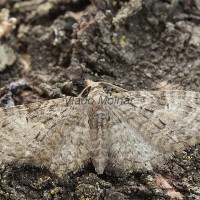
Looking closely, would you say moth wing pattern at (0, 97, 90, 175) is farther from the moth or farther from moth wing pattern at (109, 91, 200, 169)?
moth wing pattern at (109, 91, 200, 169)

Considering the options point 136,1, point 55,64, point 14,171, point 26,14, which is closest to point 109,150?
point 14,171

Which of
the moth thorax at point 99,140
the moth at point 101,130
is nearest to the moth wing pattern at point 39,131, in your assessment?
the moth at point 101,130

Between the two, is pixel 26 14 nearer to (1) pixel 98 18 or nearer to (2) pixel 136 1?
(1) pixel 98 18

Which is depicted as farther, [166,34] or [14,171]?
[166,34]

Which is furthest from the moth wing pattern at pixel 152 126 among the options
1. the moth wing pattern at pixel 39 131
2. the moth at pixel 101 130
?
the moth wing pattern at pixel 39 131

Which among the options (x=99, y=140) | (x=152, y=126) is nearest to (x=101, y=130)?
(x=99, y=140)

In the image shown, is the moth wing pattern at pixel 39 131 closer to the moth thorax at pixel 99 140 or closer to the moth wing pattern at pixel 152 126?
the moth thorax at pixel 99 140

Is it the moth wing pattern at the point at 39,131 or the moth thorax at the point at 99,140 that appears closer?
the moth thorax at the point at 99,140
